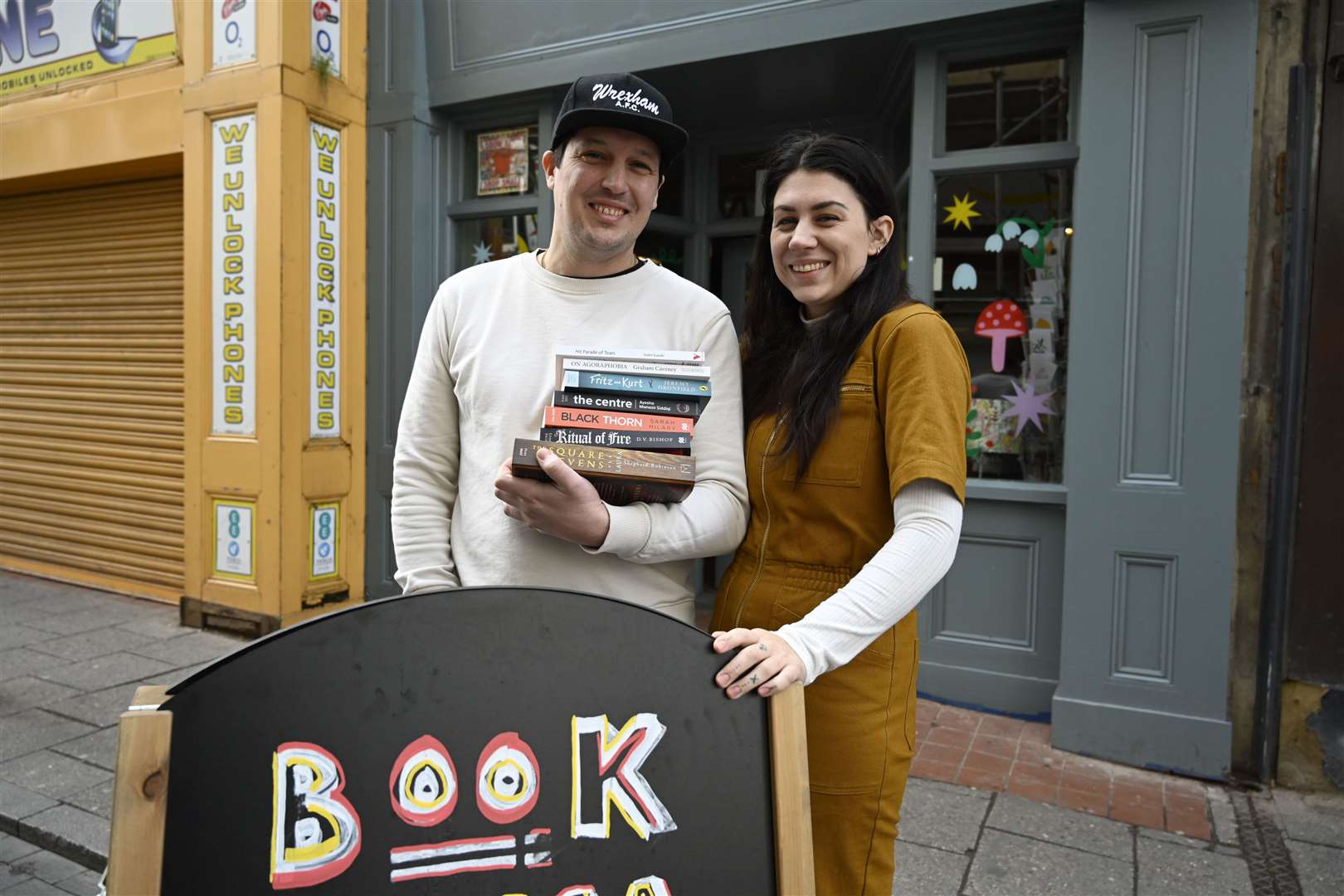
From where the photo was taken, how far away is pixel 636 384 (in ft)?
4.99

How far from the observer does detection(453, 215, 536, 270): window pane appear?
6004 mm

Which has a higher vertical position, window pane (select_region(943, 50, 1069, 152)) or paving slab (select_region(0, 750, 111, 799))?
window pane (select_region(943, 50, 1069, 152))

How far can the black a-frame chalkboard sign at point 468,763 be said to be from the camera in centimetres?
119

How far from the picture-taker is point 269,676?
1248mm

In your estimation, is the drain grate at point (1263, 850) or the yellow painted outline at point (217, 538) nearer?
the drain grate at point (1263, 850)

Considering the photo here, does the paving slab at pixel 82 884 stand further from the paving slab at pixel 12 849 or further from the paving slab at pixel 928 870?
the paving slab at pixel 928 870

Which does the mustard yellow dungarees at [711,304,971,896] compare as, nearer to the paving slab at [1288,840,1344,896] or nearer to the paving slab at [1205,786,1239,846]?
the paving slab at [1288,840,1344,896]

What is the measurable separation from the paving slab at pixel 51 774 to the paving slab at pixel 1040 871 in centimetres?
350

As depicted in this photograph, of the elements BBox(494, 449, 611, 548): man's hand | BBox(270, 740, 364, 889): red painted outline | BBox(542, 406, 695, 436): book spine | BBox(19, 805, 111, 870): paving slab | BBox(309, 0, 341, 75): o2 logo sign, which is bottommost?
BBox(19, 805, 111, 870): paving slab

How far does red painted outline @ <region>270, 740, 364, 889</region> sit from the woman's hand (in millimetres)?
540

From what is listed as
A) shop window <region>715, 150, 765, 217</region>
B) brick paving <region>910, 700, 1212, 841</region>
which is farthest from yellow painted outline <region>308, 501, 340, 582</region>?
brick paving <region>910, 700, 1212, 841</region>

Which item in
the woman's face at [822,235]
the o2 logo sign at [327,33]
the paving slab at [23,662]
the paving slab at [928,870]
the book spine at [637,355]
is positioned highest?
the o2 logo sign at [327,33]

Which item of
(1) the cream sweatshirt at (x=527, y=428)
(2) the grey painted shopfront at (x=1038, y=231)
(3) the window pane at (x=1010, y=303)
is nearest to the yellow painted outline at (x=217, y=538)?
(2) the grey painted shopfront at (x=1038, y=231)

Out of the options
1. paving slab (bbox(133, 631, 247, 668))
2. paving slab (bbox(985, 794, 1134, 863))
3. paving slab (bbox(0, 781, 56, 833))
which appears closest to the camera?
paving slab (bbox(985, 794, 1134, 863))
